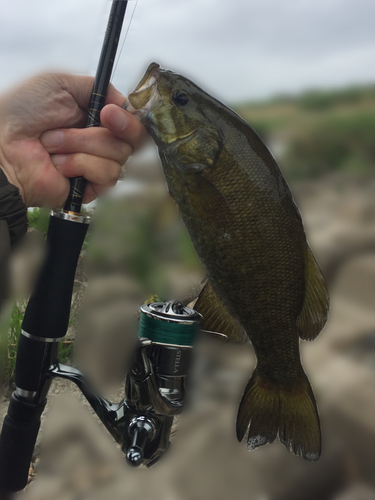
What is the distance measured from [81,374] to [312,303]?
1.30ft

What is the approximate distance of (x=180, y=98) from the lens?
23.9 inches

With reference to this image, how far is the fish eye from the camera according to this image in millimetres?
606

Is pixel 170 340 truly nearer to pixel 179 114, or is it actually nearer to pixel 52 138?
pixel 179 114

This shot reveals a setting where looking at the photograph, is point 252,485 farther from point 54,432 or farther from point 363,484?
point 54,432

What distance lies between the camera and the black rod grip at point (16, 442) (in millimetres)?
737

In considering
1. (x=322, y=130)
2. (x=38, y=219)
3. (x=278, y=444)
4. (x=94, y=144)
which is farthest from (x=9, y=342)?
(x=322, y=130)

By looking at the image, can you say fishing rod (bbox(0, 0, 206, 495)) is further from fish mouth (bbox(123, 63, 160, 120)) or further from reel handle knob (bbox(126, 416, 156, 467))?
fish mouth (bbox(123, 63, 160, 120))

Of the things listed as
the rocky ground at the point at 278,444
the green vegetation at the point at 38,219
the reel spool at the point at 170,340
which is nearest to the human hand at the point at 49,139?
the reel spool at the point at 170,340

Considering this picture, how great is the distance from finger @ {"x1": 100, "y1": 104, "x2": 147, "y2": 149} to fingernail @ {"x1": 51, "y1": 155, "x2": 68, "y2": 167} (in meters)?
0.15

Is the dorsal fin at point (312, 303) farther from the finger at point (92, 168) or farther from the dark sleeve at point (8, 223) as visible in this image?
the dark sleeve at point (8, 223)

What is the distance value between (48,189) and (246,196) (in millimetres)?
425

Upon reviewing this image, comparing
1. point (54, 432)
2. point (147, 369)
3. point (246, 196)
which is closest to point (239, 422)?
point (147, 369)

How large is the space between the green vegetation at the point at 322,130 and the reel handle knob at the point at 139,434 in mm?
539

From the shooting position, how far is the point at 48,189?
83cm
